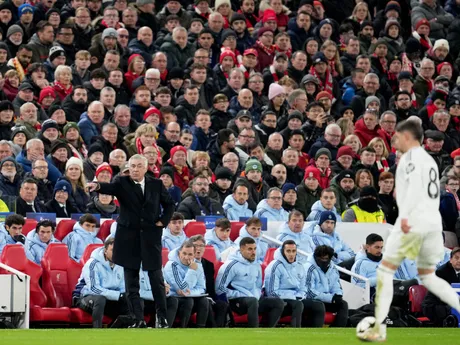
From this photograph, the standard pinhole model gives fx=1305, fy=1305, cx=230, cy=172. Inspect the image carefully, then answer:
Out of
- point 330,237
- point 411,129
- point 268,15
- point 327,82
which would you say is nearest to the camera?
point 411,129

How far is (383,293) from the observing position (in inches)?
476

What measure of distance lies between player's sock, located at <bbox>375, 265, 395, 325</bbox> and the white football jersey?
50 centimetres

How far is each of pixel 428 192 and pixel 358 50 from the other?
14.6 metres

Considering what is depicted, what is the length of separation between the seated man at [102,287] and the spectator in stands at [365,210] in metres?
4.55

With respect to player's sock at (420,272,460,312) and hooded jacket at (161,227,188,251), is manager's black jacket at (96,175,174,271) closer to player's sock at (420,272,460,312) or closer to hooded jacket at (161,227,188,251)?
hooded jacket at (161,227,188,251)

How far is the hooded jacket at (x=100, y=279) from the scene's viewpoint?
16.9 metres

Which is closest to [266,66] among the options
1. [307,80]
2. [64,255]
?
[307,80]

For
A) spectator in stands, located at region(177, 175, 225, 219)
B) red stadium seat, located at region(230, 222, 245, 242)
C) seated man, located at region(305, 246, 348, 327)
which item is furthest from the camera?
spectator in stands, located at region(177, 175, 225, 219)

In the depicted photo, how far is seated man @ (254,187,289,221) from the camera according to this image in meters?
19.7

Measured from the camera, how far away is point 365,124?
77.2ft

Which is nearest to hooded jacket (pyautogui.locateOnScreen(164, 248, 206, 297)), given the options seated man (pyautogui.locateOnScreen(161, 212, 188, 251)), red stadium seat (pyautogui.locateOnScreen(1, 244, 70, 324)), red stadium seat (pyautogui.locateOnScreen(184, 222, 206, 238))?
seated man (pyautogui.locateOnScreen(161, 212, 188, 251))

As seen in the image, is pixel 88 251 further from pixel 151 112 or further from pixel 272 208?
pixel 151 112

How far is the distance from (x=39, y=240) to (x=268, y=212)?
393cm

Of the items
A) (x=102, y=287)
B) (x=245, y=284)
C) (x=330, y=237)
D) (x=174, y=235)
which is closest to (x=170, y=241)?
(x=174, y=235)
